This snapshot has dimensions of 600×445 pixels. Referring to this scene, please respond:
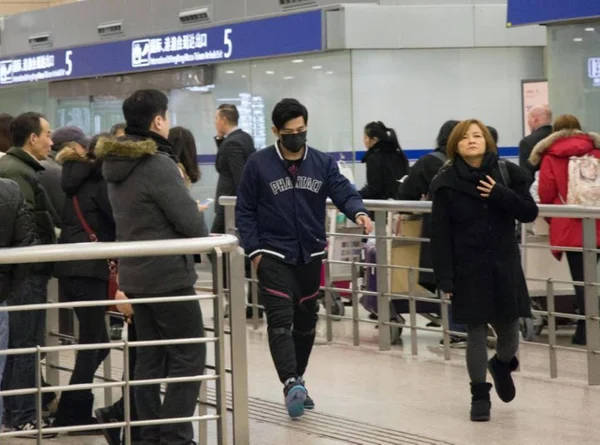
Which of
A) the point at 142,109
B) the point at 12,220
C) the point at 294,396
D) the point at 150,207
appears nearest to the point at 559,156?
the point at 294,396

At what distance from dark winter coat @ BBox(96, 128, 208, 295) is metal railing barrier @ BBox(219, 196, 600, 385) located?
125 inches

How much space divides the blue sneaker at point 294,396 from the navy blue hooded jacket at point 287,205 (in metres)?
0.70

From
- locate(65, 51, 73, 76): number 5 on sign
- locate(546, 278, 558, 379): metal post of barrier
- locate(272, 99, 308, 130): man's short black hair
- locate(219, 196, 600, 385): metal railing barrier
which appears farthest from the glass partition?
locate(65, 51, 73, 76): number 5 on sign

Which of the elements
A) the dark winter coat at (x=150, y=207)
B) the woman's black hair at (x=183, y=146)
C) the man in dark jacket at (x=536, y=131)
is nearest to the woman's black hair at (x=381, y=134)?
the man in dark jacket at (x=536, y=131)

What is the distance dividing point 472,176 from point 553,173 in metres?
3.12

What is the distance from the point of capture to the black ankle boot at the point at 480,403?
766 cm

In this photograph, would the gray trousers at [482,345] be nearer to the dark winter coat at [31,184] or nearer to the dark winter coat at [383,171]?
the dark winter coat at [31,184]

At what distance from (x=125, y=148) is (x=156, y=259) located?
554 mm

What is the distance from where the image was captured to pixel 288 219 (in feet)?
25.5

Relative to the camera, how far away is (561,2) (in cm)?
1145

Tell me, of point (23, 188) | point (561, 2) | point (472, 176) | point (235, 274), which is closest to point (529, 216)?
point (472, 176)

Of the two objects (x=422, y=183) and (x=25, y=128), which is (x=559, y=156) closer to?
(x=422, y=183)

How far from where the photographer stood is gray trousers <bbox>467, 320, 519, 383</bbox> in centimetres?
760

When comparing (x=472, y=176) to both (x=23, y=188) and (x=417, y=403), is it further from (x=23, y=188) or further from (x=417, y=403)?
(x=23, y=188)
